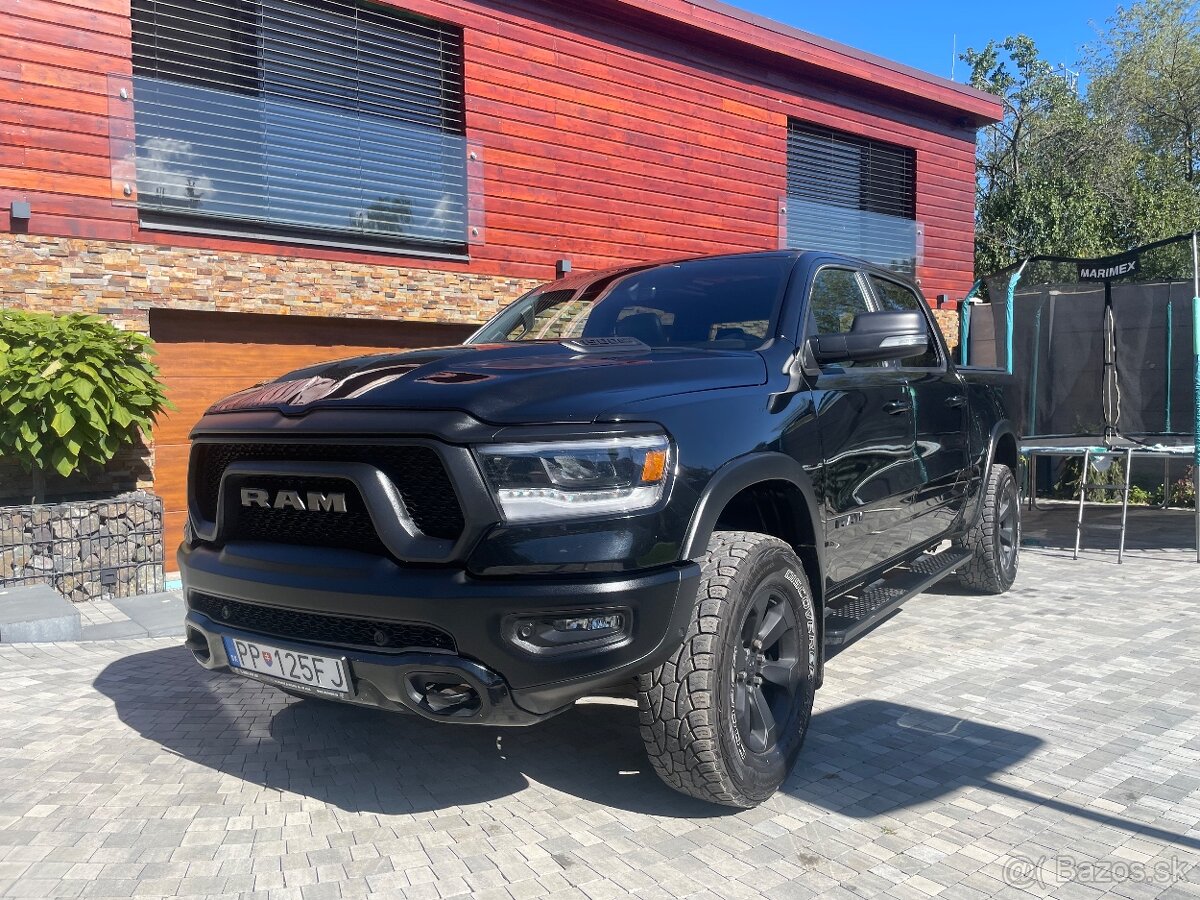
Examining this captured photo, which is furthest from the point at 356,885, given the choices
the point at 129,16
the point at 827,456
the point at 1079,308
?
the point at 1079,308

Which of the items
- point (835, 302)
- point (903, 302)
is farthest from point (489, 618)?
point (903, 302)

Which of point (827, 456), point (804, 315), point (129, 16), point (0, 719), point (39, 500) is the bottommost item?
point (0, 719)

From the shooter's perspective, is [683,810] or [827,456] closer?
[683,810]

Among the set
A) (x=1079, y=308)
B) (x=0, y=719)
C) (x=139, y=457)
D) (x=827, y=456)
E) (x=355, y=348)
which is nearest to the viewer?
(x=827, y=456)

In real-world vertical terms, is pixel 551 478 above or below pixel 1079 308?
below

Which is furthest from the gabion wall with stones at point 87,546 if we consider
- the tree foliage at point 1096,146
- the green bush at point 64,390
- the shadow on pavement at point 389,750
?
the tree foliage at point 1096,146

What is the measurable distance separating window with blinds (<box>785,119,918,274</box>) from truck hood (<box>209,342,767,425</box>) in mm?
9242

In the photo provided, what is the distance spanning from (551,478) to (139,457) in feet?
18.1

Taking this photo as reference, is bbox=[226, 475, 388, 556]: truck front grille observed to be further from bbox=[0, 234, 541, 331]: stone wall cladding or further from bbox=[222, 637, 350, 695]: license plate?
bbox=[0, 234, 541, 331]: stone wall cladding

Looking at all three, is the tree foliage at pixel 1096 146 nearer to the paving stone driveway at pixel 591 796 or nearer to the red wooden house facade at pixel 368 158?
the red wooden house facade at pixel 368 158

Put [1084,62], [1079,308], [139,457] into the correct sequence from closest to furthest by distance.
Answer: [139,457] → [1079,308] → [1084,62]

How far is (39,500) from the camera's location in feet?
20.6

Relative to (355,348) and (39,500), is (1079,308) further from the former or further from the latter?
(39,500)

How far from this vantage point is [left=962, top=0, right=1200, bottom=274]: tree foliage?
20547 millimetres
